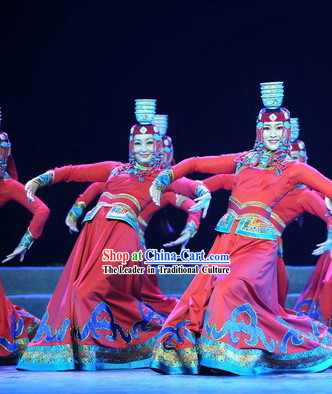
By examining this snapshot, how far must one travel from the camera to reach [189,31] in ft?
29.3

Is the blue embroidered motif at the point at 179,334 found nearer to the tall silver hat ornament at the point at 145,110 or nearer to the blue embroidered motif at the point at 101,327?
the blue embroidered motif at the point at 101,327

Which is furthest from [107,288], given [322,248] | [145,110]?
[322,248]

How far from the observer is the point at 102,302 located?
6660 mm

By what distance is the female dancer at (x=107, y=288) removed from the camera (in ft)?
21.3

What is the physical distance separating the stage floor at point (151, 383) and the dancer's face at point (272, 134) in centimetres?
139

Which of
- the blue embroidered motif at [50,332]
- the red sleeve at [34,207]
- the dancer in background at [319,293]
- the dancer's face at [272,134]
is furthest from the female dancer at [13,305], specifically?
the dancer in background at [319,293]

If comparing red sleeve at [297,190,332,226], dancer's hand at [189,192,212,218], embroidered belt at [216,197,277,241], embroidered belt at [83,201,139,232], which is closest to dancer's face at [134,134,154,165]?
embroidered belt at [83,201,139,232]

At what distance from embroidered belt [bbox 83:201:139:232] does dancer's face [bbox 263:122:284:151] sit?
1.02 metres

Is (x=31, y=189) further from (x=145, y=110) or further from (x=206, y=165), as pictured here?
(x=206, y=165)

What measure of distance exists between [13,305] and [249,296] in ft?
5.97

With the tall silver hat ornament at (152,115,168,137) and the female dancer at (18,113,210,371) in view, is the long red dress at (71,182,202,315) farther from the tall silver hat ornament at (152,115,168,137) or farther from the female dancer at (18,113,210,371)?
the tall silver hat ornament at (152,115,168,137)

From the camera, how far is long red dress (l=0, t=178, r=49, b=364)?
6862 millimetres

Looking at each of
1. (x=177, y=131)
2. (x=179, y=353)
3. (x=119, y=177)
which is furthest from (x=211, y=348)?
(x=177, y=131)

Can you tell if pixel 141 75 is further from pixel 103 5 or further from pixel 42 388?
pixel 42 388
